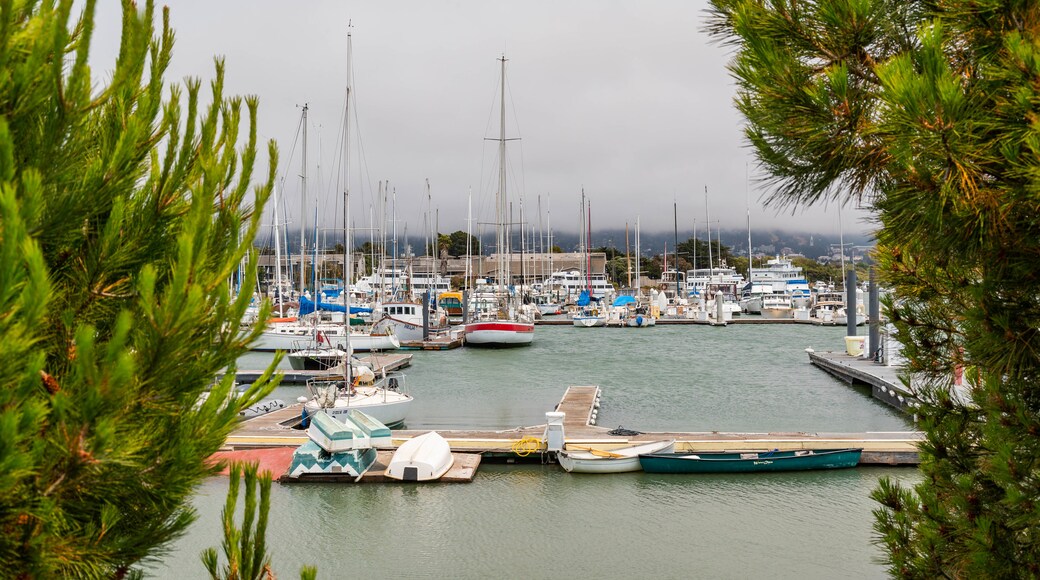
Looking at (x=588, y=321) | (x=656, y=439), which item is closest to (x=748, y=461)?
(x=656, y=439)

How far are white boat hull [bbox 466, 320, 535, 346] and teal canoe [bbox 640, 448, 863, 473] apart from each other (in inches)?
1067

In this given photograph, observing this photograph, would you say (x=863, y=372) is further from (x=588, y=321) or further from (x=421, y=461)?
(x=588, y=321)

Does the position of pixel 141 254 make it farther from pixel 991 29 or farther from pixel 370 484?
pixel 370 484

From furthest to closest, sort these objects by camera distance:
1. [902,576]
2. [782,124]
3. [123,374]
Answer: [902,576] < [782,124] < [123,374]

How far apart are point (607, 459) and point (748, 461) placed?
2.84 m

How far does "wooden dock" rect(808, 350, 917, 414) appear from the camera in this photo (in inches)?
933

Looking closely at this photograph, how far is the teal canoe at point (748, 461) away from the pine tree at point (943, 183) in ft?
34.8

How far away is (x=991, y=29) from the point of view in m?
2.95

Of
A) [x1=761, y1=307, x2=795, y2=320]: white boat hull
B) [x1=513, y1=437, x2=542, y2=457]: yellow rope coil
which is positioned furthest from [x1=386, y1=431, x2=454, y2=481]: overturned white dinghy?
[x1=761, y1=307, x2=795, y2=320]: white boat hull

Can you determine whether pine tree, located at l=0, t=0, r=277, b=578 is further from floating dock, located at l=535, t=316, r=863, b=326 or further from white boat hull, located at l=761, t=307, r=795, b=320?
white boat hull, located at l=761, t=307, r=795, b=320

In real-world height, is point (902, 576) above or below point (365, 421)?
above

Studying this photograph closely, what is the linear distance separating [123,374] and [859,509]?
13.6 metres

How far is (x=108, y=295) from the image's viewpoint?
2463 millimetres

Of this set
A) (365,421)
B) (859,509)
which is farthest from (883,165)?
(365,421)
